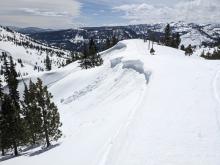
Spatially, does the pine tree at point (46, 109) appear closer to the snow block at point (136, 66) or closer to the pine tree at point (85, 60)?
the snow block at point (136, 66)

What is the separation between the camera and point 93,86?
54.0 meters

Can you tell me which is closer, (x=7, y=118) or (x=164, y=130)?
(x=164, y=130)

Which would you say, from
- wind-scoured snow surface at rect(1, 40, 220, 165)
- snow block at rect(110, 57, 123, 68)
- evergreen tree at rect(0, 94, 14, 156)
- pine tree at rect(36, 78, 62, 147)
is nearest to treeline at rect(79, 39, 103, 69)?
snow block at rect(110, 57, 123, 68)

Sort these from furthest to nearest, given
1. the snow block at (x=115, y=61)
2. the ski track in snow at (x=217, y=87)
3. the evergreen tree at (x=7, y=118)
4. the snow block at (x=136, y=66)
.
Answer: the snow block at (x=115, y=61) < the snow block at (x=136, y=66) < the evergreen tree at (x=7, y=118) < the ski track in snow at (x=217, y=87)

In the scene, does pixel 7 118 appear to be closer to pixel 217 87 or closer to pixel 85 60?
pixel 217 87

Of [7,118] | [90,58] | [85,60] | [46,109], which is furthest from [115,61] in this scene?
[85,60]

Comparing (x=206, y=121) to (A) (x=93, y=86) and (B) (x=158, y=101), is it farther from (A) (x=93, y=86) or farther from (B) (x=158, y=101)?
(A) (x=93, y=86)

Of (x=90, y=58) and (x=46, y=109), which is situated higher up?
(x=90, y=58)

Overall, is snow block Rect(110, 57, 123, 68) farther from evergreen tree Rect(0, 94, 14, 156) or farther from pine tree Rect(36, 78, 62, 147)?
pine tree Rect(36, 78, 62, 147)

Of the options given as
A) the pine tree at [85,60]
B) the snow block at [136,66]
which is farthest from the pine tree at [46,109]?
the pine tree at [85,60]

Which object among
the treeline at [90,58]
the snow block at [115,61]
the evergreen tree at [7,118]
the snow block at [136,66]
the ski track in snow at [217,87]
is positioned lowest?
the evergreen tree at [7,118]

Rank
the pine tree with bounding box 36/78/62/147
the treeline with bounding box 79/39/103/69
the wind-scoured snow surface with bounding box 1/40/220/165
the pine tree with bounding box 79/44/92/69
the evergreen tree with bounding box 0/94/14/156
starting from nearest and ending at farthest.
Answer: the wind-scoured snow surface with bounding box 1/40/220/165 < the pine tree with bounding box 36/78/62/147 < the evergreen tree with bounding box 0/94/14/156 < the treeline with bounding box 79/39/103/69 < the pine tree with bounding box 79/44/92/69

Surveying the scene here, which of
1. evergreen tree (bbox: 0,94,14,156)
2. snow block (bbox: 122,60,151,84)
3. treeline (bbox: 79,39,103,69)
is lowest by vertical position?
evergreen tree (bbox: 0,94,14,156)

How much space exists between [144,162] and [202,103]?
9.96 m
